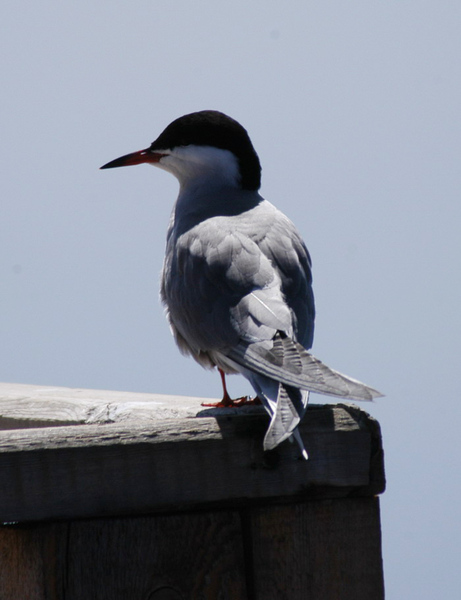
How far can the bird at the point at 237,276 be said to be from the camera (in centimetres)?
231

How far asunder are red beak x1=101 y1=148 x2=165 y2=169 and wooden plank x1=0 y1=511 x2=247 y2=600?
8.67 ft

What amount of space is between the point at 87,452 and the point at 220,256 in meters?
1.35

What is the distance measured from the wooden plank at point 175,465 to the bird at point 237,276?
0.08 m

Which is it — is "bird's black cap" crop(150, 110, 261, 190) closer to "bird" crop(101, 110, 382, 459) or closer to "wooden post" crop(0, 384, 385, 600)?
"bird" crop(101, 110, 382, 459)

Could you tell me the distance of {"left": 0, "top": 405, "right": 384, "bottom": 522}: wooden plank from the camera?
1.88 meters

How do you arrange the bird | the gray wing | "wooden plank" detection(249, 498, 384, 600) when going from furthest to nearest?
the gray wing → the bird → "wooden plank" detection(249, 498, 384, 600)

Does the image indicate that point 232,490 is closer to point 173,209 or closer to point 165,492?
point 165,492

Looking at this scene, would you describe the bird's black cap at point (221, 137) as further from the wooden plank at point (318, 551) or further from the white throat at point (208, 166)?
the wooden plank at point (318, 551)

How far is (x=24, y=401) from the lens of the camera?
3486mm

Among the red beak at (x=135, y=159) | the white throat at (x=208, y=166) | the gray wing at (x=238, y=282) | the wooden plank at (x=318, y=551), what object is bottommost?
the wooden plank at (x=318, y=551)

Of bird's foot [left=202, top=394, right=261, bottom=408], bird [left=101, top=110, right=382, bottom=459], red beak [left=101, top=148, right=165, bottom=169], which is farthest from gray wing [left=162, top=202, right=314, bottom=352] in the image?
red beak [left=101, top=148, right=165, bottom=169]

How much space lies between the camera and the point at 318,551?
2.06 meters

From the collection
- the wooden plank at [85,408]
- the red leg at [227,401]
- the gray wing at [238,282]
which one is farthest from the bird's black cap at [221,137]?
the wooden plank at [85,408]

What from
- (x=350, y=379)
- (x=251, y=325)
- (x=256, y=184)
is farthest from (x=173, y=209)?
(x=350, y=379)
